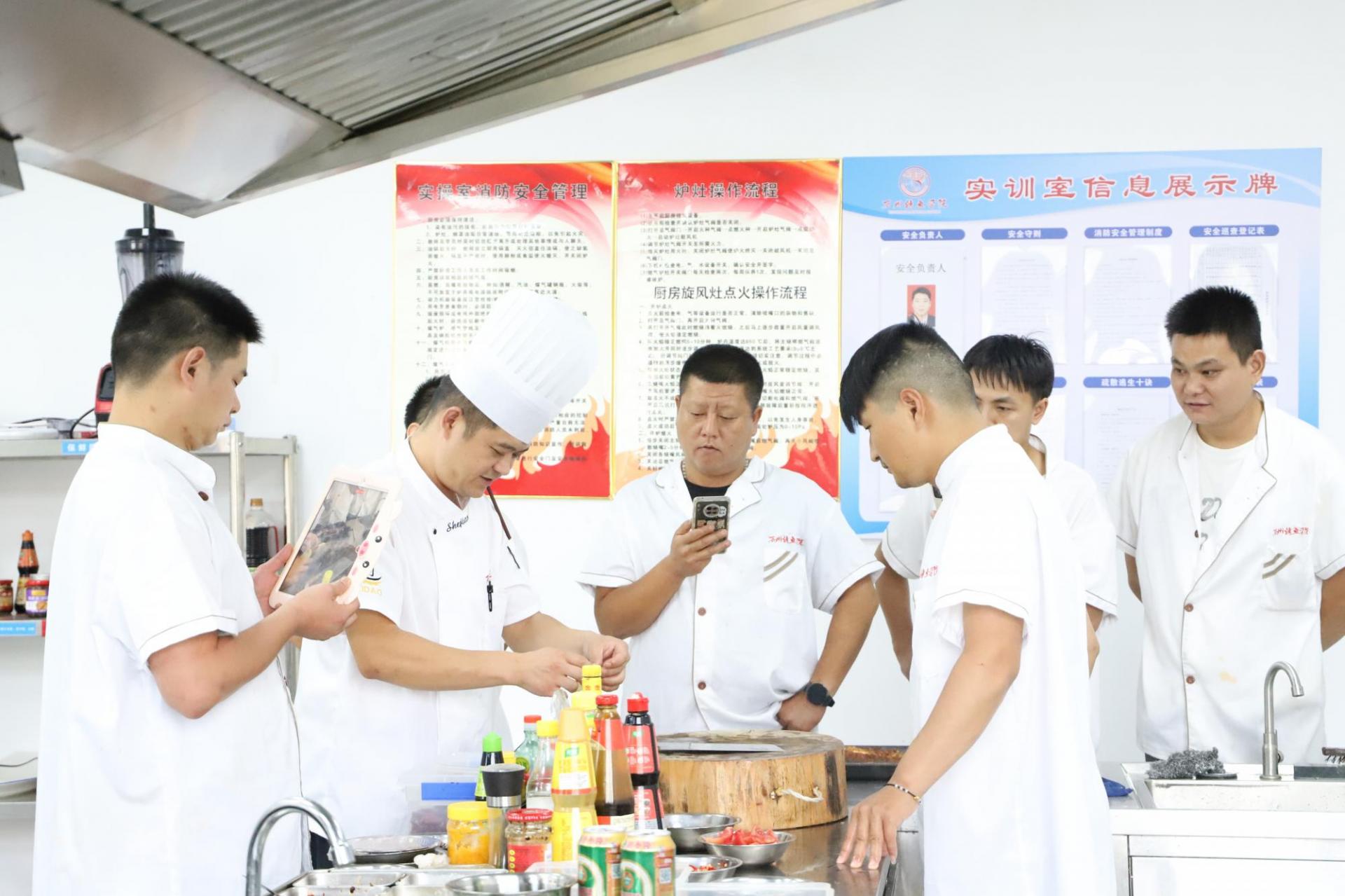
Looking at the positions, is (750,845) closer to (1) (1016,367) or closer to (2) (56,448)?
(1) (1016,367)

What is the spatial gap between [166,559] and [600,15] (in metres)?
0.98

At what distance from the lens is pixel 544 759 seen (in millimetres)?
1875

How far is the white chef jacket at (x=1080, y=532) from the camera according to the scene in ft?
9.37

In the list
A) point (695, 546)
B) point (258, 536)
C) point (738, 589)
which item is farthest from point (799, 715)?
point (258, 536)

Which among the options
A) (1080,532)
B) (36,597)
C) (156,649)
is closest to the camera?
(156,649)

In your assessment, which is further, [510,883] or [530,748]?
[530,748]

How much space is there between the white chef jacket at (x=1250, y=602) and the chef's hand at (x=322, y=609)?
1946mm

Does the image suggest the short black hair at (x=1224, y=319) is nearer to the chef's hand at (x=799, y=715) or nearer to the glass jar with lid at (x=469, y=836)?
the chef's hand at (x=799, y=715)

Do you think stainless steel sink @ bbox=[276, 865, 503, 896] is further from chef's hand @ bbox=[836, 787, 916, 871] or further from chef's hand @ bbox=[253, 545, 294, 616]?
chef's hand @ bbox=[253, 545, 294, 616]

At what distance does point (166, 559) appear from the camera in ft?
6.02

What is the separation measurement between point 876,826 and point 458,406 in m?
1.07

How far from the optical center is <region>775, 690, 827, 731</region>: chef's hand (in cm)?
280

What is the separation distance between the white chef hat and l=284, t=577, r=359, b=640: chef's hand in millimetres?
482

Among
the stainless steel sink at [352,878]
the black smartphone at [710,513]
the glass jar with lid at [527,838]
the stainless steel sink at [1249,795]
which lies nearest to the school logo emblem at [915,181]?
the black smartphone at [710,513]
